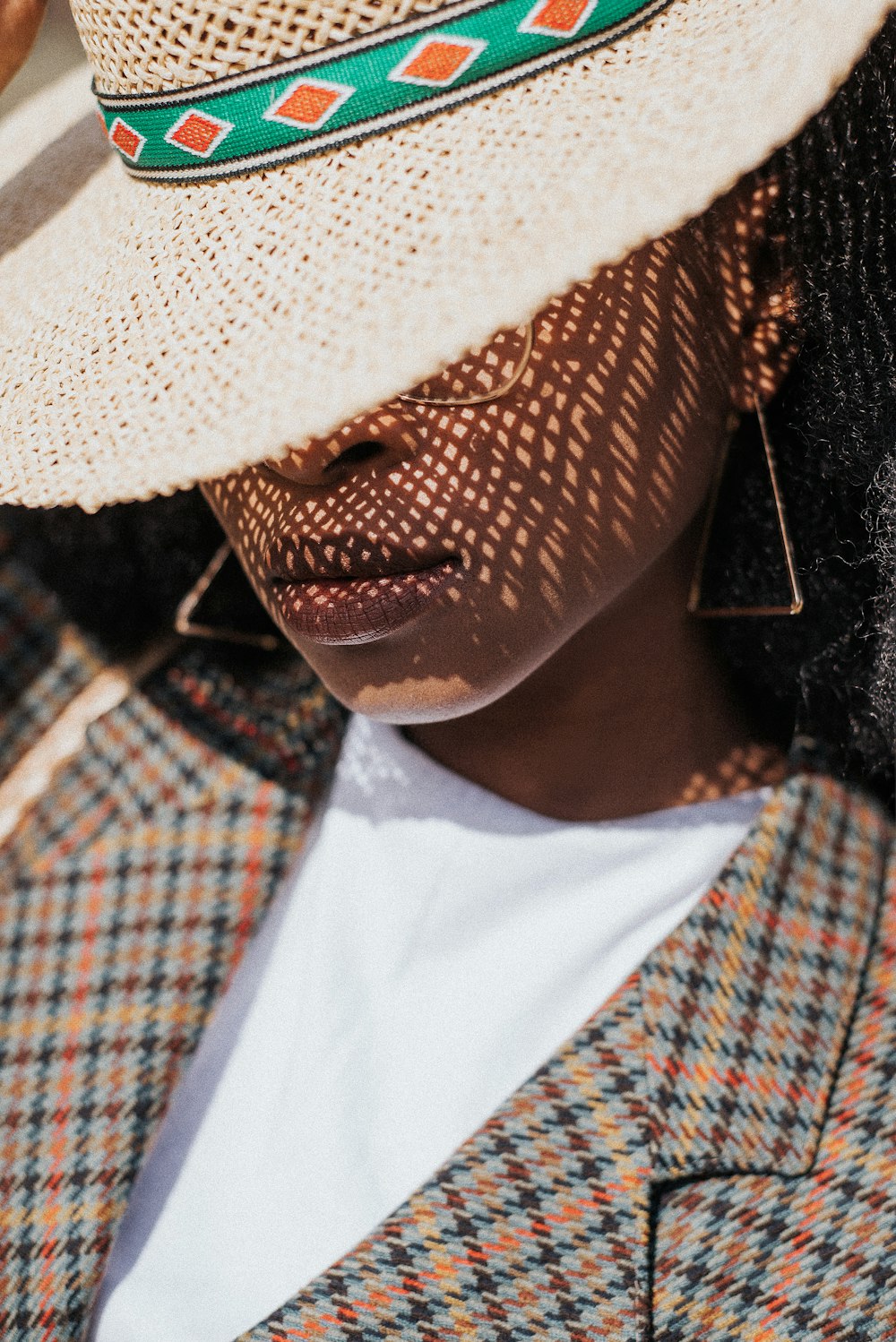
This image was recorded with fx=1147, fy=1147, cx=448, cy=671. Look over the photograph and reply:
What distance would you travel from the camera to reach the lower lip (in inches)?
36.6

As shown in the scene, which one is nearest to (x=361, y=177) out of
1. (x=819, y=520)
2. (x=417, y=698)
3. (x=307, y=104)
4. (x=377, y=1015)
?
(x=307, y=104)

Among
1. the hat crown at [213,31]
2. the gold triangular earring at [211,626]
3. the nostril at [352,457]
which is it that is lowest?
the gold triangular earring at [211,626]

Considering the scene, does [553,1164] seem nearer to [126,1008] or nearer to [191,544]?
[126,1008]

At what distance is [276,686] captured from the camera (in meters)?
1.48

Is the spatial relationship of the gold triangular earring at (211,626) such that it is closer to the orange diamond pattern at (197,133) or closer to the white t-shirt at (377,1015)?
the white t-shirt at (377,1015)

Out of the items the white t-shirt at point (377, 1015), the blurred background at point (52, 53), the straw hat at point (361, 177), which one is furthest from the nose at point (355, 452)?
the blurred background at point (52, 53)

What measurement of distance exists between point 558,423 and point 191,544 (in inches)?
30.5

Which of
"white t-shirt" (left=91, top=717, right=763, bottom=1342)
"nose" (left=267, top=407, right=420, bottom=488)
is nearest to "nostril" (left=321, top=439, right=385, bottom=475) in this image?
"nose" (left=267, top=407, right=420, bottom=488)

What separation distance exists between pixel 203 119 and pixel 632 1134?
928 mm

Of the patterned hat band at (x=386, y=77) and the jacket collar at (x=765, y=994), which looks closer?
the patterned hat band at (x=386, y=77)

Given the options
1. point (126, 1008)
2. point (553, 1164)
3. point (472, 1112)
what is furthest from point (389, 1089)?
point (126, 1008)

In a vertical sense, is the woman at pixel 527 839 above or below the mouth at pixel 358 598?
below

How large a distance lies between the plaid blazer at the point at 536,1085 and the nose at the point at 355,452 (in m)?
0.57

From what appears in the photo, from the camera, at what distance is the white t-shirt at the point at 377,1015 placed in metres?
1.14
